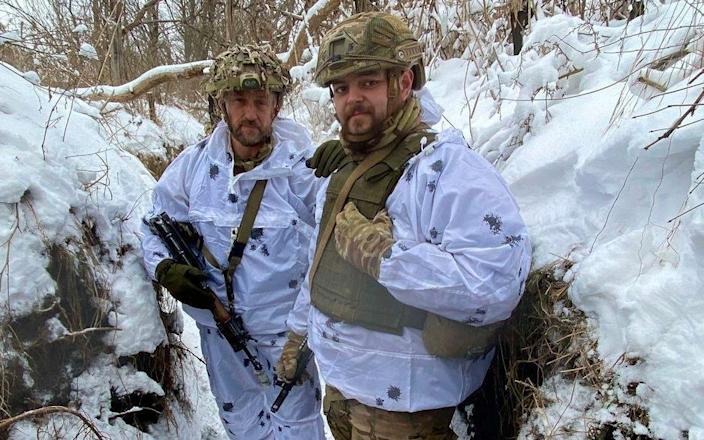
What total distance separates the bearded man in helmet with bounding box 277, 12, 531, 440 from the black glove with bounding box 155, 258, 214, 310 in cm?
59

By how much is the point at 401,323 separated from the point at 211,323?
1096mm

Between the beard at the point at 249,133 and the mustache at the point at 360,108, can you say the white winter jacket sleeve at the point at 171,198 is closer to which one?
the beard at the point at 249,133

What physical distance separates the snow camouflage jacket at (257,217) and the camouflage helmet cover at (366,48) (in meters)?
0.65

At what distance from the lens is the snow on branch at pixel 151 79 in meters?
5.04

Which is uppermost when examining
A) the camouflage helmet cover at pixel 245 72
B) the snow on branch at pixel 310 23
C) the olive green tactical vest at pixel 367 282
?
the snow on branch at pixel 310 23

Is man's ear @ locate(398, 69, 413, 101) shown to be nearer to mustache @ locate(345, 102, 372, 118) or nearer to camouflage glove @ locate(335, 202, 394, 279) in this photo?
mustache @ locate(345, 102, 372, 118)

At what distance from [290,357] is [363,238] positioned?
83 centimetres

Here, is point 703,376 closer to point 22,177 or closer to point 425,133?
point 425,133

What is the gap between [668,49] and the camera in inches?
74.4

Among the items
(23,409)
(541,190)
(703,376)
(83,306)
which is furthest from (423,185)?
(23,409)

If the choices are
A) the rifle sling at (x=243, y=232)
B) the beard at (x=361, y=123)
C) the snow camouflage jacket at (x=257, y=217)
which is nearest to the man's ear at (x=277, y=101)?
the snow camouflage jacket at (x=257, y=217)

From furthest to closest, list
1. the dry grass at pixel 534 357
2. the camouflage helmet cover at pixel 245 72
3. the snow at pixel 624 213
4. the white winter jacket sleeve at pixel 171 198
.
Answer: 1. the white winter jacket sleeve at pixel 171 198
2. the camouflage helmet cover at pixel 245 72
3. the dry grass at pixel 534 357
4. the snow at pixel 624 213

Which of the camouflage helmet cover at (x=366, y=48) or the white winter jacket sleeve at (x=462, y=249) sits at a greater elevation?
the camouflage helmet cover at (x=366, y=48)

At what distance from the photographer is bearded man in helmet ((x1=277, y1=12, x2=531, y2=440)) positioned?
1367mm
